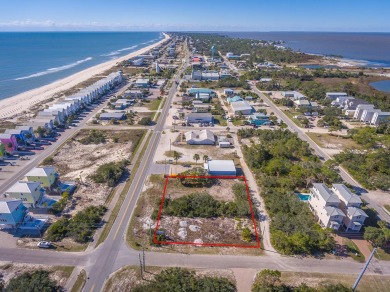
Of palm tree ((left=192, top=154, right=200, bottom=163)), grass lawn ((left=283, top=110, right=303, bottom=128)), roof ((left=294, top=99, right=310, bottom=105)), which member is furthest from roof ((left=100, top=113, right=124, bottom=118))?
roof ((left=294, top=99, right=310, bottom=105))

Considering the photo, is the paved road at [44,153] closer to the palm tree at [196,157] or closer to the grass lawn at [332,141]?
the palm tree at [196,157]

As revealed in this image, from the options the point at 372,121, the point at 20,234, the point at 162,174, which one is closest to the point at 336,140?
the point at 372,121

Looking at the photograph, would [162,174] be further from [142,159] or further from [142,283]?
[142,283]

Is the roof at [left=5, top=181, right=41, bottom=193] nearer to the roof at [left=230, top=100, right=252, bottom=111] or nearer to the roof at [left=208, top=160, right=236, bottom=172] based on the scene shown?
the roof at [left=208, top=160, right=236, bottom=172]

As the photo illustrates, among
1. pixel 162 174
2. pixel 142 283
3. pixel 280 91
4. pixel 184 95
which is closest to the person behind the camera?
pixel 142 283

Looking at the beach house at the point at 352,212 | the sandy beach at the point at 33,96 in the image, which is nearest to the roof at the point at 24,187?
the beach house at the point at 352,212

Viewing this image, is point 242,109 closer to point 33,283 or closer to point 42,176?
point 42,176

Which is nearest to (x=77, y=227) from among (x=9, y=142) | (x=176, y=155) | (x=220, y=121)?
(x=176, y=155)
